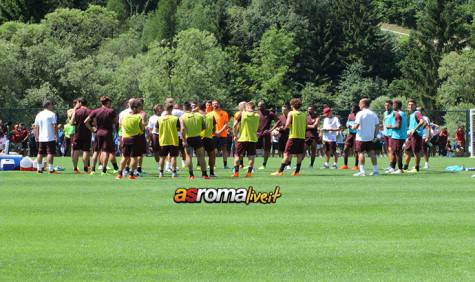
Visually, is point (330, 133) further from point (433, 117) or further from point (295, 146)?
point (433, 117)

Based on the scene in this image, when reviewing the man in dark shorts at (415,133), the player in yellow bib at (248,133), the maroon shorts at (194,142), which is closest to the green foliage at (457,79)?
the man in dark shorts at (415,133)

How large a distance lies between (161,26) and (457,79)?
48.3 m

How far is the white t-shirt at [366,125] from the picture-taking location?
93.1 feet

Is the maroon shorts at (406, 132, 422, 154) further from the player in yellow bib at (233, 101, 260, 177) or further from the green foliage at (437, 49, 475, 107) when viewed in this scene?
the green foliage at (437, 49, 475, 107)

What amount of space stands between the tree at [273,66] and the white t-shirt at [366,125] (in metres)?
97.4

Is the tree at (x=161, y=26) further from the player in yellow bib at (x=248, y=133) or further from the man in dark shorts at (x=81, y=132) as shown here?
the player in yellow bib at (x=248, y=133)

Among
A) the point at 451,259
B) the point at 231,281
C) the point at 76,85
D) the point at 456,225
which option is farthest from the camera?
the point at 76,85

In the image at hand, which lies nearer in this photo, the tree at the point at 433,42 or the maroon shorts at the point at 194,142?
the maroon shorts at the point at 194,142

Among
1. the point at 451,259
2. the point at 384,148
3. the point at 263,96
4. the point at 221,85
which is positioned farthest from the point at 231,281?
the point at 263,96

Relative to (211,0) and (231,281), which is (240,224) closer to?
(231,281)

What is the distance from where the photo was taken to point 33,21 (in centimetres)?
12394

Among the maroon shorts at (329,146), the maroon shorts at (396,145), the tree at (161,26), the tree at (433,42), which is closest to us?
the maroon shorts at (396,145)

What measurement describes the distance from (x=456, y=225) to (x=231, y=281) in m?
5.57

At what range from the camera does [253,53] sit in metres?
131
